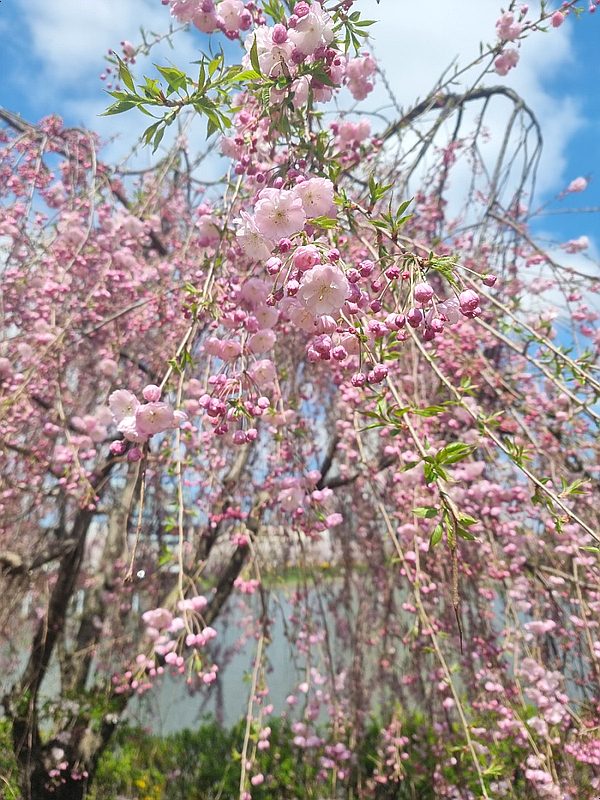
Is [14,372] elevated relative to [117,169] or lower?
lower

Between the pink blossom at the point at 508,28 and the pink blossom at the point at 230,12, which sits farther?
the pink blossom at the point at 508,28

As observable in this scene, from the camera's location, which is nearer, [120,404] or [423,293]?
[423,293]

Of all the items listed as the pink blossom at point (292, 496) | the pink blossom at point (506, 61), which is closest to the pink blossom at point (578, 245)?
the pink blossom at point (506, 61)

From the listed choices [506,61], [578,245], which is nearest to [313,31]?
[506,61]

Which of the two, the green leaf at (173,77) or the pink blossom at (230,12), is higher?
the pink blossom at (230,12)

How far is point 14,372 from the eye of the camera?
249cm

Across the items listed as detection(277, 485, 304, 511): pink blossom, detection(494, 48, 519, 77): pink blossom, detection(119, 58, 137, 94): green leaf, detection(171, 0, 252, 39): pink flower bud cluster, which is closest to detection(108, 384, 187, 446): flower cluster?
detection(119, 58, 137, 94): green leaf

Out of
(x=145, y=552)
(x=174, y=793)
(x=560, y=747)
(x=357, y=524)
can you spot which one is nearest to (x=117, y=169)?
(x=145, y=552)

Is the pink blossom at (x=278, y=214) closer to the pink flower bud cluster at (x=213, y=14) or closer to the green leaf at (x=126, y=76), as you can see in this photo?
the green leaf at (x=126, y=76)

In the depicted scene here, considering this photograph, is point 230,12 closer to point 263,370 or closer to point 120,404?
point 263,370

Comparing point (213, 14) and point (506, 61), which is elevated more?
point (506, 61)

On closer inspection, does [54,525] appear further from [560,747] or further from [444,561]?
[560,747]

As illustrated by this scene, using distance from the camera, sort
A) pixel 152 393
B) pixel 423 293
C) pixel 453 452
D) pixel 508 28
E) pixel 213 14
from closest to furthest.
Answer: pixel 423 293
pixel 453 452
pixel 152 393
pixel 213 14
pixel 508 28

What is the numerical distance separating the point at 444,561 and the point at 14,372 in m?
2.09
